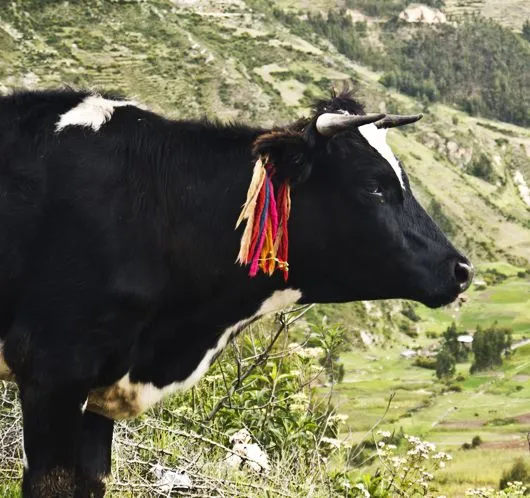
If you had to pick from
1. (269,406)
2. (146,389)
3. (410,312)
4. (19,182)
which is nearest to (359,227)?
(146,389)

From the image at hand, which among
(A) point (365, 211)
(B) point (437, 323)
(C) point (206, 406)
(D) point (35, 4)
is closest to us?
(A) point (365, 211)

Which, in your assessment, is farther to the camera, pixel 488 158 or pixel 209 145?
pixel 488 158

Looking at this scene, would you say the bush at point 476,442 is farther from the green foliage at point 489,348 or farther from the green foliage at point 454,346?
the green foliage at point 454,346

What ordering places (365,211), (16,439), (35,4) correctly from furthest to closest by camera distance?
(35,4)
(16,439)
(365,211)

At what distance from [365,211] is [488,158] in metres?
195

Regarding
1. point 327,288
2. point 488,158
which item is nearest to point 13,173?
point 327,288

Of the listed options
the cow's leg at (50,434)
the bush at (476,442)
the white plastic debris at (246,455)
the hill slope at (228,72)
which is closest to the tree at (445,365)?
the hill slope at (228,72)

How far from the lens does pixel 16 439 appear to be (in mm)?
6516

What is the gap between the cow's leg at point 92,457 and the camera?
5.08m

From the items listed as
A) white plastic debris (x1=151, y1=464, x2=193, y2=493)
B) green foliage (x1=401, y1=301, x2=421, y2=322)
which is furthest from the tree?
white plastic debris (x1=151, y1=464, x2=193, y2=493)

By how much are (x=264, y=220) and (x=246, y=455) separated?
9.40ft

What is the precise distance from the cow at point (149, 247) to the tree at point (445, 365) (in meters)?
106

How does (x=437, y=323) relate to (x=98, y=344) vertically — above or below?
below

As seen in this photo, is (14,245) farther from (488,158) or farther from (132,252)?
(488,158)
